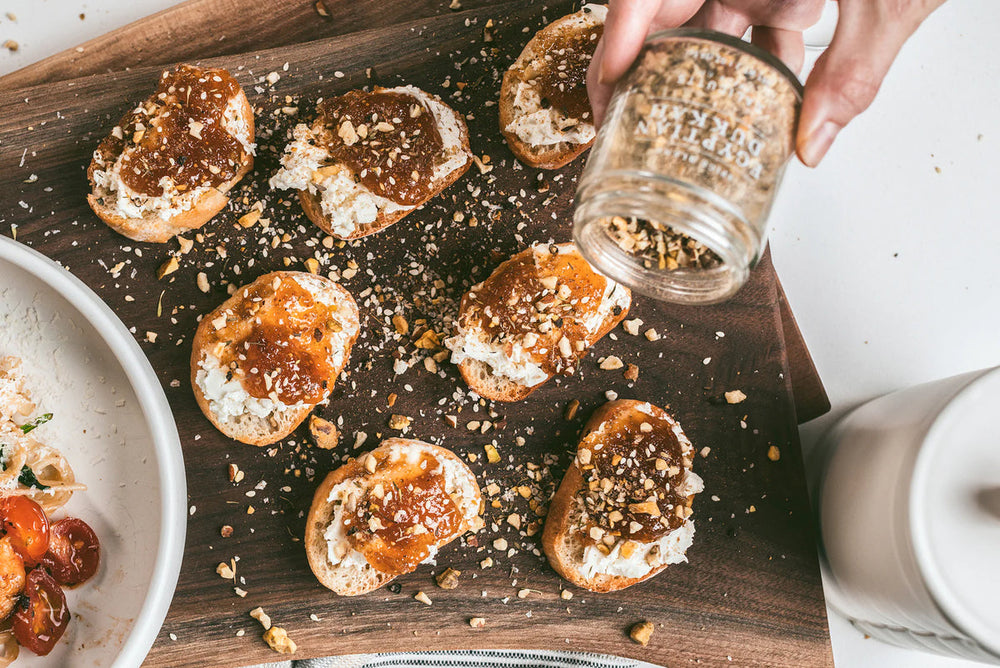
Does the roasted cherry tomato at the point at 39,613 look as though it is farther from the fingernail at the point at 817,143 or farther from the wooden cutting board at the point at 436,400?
the fingernail at the point at 817,143

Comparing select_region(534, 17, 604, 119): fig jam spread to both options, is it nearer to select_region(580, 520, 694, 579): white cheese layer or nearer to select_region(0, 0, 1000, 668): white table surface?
select_region(0, 0, 1000, 668): white table surface

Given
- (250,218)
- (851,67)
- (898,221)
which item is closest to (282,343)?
(250,218)

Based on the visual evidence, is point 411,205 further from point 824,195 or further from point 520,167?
point 824,195

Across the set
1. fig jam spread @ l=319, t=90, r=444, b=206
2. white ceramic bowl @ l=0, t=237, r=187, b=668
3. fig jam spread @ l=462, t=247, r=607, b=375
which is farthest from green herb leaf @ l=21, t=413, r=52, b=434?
fig jam spread @ l=462, t=247, r=607, b=375

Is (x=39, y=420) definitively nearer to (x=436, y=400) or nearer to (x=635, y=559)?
(x=436, y=400)

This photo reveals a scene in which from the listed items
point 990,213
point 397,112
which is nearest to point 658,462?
point 397,112
